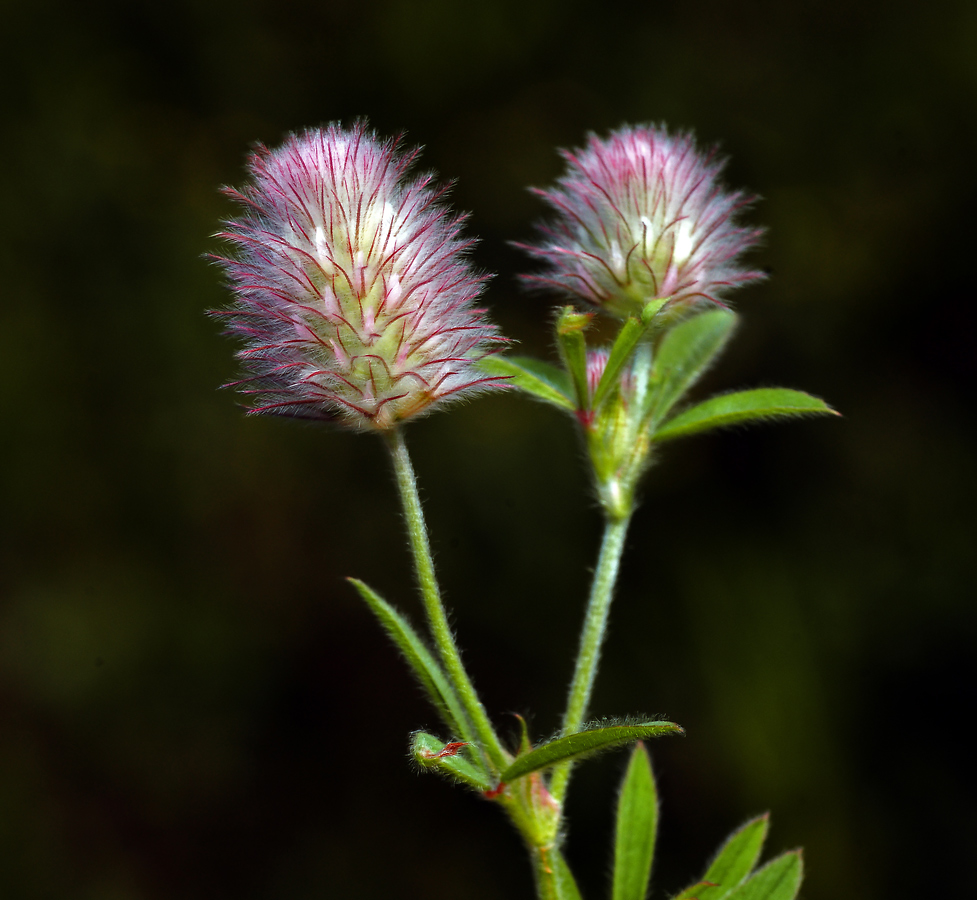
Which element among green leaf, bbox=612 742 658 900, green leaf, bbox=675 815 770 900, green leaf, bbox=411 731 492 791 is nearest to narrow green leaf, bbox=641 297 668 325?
green leaf, bbox=411 731 492 791

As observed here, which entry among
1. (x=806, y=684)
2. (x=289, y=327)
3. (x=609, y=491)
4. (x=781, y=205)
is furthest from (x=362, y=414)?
(x=781, y=205)

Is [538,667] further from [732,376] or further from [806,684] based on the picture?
[732,376]

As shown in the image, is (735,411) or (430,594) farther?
(735,411)

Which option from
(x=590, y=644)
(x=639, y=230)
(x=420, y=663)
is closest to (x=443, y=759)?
(x=420, y=663)

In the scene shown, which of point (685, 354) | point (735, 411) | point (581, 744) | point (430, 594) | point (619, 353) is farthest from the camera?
point (685, 354)

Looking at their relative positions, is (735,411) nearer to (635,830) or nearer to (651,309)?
(651,309)
